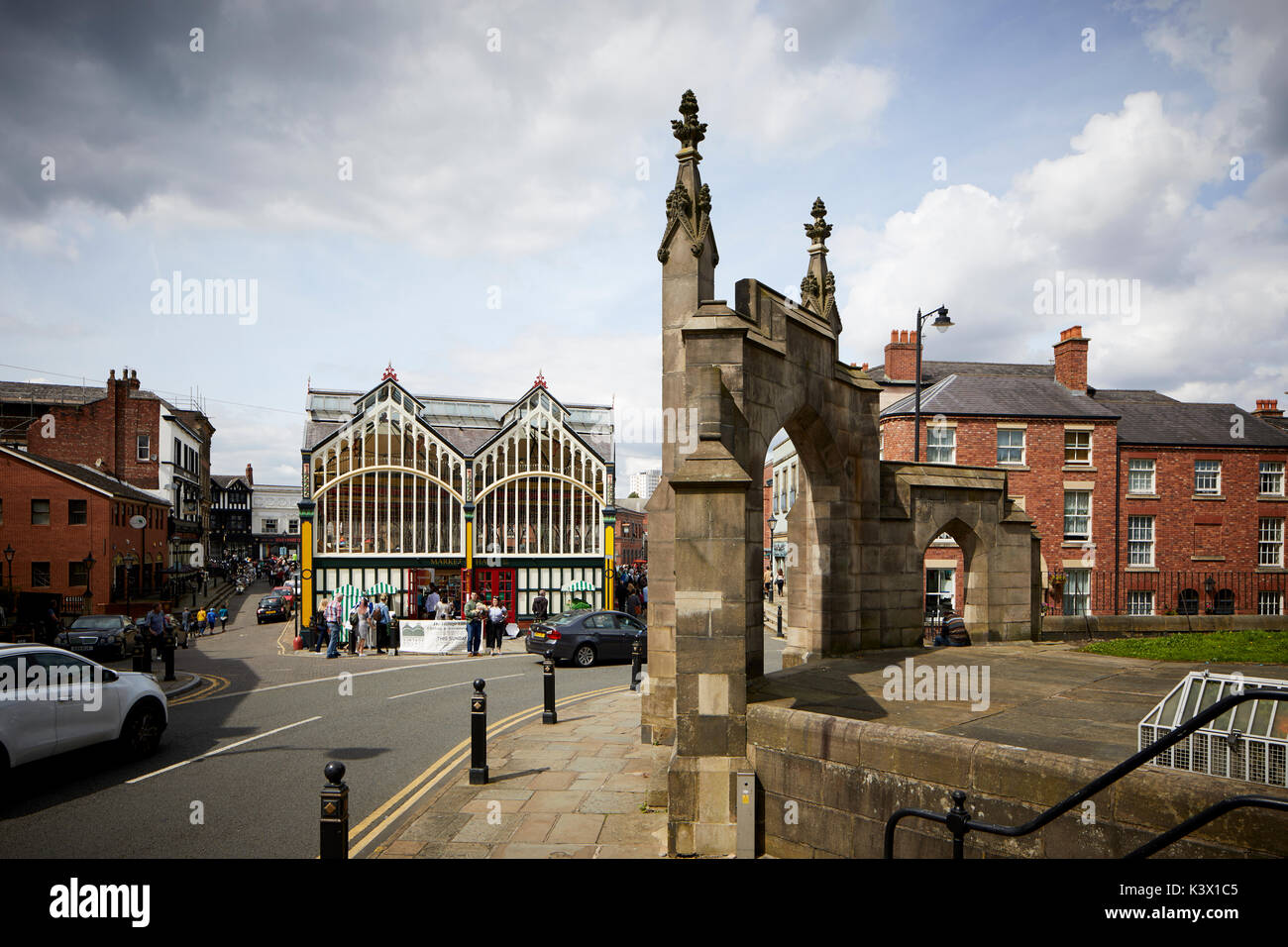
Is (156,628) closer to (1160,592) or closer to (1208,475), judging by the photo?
(1160,592)

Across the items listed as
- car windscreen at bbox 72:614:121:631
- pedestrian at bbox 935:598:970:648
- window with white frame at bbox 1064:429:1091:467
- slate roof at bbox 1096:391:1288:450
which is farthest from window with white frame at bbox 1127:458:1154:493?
car windscreen at bbox 72:614:121:631

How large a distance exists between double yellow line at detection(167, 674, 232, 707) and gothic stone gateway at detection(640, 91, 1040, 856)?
1002 cm

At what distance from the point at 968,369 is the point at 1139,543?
38.7 feet

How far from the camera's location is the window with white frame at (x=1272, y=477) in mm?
31781

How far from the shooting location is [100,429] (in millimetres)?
46625

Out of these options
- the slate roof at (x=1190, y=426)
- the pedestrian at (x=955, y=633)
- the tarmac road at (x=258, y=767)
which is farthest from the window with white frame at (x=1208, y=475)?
the tarmac road at (x=258, y=767)

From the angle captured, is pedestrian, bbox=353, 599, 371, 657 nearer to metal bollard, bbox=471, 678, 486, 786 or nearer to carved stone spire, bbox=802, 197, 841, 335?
metal bollard, bbox=471, 678, 486, 786

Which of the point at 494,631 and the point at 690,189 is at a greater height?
the point at 690,189

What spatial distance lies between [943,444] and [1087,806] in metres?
26.5

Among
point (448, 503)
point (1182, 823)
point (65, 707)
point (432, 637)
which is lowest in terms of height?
point (432, 637)

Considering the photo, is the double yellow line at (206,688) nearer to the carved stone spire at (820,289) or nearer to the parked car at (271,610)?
the carved stone spire at (820,289)

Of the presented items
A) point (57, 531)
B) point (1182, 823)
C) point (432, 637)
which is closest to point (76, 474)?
point (57, 531)

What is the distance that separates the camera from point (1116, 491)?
30.8 m
